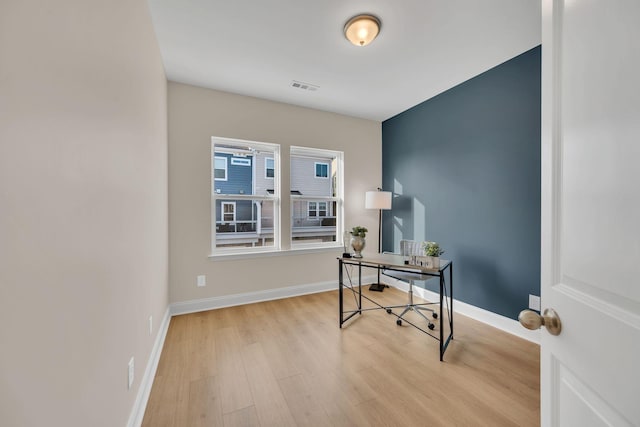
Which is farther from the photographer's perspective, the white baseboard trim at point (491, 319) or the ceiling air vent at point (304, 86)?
the ceiling air vent at point (304, 86)

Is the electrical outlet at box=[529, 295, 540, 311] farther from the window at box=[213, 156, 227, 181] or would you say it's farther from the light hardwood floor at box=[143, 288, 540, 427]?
the window at box=[213, 156, 227, 181]

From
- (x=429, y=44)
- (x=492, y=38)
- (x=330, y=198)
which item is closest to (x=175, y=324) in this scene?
(x=330, y=198)

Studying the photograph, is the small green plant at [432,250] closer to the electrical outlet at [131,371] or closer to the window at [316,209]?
the window at [316,209]

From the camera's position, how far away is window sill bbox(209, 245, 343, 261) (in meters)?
3.22

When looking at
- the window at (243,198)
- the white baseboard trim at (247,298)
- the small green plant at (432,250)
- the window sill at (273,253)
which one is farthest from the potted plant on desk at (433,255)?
the window at (243,198)

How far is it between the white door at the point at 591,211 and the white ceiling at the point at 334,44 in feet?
5.25

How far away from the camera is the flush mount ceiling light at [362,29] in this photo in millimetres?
1972

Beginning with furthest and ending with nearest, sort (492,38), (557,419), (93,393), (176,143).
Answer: (176,143), (492,38), (93,393), (557,419)

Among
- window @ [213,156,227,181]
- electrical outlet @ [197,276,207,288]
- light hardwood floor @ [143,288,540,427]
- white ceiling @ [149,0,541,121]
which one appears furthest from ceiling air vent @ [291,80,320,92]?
light hardwood floor @ [143,288,540,427]

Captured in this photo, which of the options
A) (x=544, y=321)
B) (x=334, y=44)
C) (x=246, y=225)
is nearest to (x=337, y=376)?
(x=544, y=321)

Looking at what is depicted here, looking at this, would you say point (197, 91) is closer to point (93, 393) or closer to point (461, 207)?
point (93, 393)

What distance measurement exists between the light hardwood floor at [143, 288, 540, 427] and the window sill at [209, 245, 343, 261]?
2.43 ft

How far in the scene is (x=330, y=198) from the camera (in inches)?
158

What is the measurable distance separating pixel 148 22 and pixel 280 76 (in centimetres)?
127
